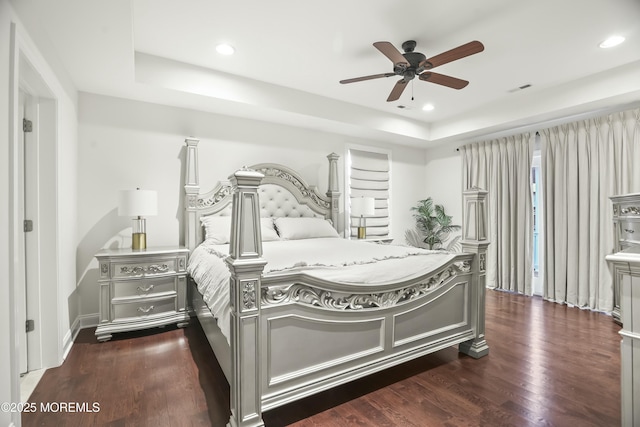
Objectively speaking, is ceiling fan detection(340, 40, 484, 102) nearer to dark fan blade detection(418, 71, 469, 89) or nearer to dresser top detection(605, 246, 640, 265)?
dark fan blade detection(418, 71, 469, 89)

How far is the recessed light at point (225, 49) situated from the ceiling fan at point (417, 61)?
3.64 ft

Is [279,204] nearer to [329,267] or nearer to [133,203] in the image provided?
[133,203]

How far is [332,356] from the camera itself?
1.82m

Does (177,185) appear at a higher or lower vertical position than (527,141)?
lower

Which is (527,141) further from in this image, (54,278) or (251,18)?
(54,278)

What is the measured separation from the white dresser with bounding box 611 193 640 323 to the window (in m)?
2.81

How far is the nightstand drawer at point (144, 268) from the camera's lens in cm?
281

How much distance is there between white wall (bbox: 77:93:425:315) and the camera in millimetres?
3129

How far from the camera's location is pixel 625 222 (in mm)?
3164

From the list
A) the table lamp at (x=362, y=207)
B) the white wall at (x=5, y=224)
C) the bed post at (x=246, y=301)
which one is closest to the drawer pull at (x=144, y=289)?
the white wall at (x=5, y=224)

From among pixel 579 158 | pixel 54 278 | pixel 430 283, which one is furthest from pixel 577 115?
pixel 54 278

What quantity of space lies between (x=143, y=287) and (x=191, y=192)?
1.13m

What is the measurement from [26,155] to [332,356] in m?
2.57

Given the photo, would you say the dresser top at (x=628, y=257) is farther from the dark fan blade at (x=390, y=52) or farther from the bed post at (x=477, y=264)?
the dark fan blade at (x=390, y=52)
